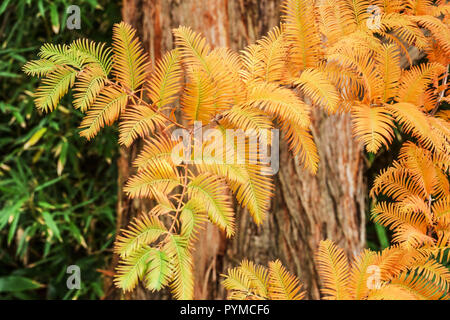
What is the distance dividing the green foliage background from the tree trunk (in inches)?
22.7

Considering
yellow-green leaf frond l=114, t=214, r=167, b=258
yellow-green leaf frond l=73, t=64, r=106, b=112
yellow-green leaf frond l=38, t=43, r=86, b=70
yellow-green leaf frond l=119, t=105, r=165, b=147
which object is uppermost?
yellow-green leaf frond l=38, t=43, r=86, b=70

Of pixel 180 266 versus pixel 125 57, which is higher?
pixel 125 57

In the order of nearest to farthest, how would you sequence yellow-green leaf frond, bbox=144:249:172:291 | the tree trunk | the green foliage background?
yellow-green leaf frond, bbox=144:249:172:291 < the tree trunk < the green foliage background

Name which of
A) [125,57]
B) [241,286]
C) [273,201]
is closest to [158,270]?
[241,286]

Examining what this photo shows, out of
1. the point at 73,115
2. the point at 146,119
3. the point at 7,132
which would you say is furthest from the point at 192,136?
the point at 7,132

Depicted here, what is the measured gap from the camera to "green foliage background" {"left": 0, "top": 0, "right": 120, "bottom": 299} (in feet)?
4.47

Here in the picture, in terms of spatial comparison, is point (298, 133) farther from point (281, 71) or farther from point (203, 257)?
point (203, 257)

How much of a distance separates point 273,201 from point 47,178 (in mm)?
982

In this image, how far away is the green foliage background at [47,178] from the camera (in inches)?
53.6

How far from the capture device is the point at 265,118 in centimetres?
41

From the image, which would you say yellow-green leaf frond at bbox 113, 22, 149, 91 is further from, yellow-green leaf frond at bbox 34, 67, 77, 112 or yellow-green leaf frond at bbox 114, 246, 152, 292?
yellow-green leaf frond at bbox 114, 246, 152, 292

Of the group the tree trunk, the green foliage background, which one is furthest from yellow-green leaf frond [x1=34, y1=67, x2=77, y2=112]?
the green foliage background

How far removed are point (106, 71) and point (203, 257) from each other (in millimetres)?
522

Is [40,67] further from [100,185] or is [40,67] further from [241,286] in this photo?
[100,185]
